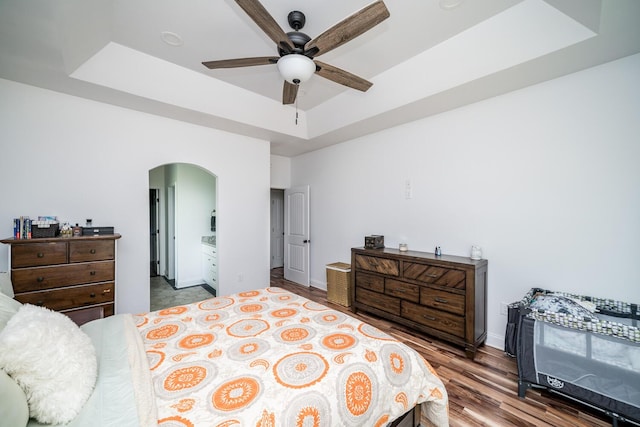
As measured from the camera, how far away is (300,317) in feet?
6.45

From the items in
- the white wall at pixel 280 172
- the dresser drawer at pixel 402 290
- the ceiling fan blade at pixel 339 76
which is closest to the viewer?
the ceiling fan blade at pixel 339 76

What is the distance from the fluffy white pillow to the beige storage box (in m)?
3.18

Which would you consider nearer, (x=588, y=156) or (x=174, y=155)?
(x=588, y=156)

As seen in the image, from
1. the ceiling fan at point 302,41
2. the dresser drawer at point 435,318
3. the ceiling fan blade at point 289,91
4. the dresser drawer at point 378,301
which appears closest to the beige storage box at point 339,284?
the dresser drawer at point 378,301

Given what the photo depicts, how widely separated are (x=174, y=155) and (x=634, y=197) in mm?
4831

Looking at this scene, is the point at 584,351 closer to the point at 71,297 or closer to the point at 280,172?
the point at 71,297

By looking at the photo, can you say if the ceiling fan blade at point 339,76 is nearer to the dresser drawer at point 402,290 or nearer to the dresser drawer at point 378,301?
the dresser drawer at point 402,290

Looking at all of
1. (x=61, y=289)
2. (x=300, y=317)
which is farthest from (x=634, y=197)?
(x=61, y=289)

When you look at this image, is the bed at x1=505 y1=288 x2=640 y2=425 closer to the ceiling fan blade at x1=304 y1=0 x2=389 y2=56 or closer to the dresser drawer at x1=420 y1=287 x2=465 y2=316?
the dresser drawer at x1=420 y1=287 x2=465 y2=316

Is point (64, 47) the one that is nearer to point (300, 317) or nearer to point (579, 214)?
point (300, 317)

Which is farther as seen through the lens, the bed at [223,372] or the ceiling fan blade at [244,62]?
the ceiling fan blade at [244,62]

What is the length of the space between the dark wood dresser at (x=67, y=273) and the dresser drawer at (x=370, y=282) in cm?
281

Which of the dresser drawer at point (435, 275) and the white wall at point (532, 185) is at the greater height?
the white wall at point (532, 185)

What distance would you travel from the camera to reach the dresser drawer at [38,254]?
2311 millimetres
